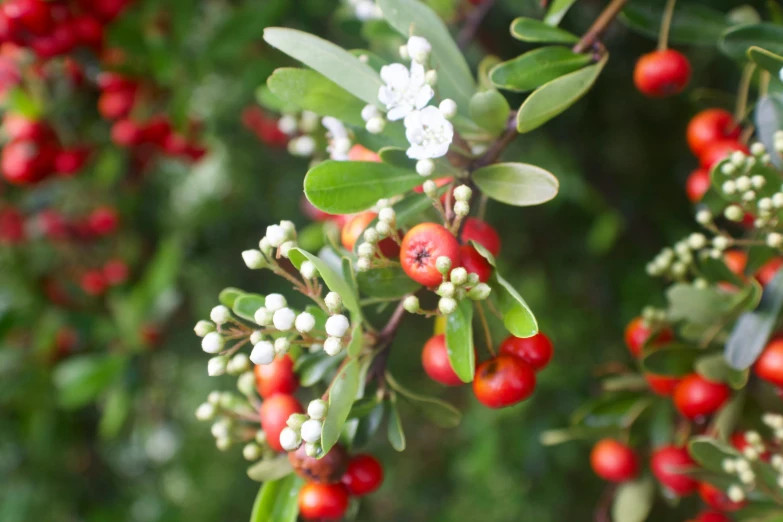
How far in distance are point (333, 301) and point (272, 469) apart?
1.00 feet

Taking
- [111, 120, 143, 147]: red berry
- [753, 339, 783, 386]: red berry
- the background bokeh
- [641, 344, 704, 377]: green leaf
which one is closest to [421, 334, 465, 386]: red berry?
[641, 344, 704, 377]: green leaf

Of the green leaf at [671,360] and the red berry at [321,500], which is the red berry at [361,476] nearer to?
the red berry at [321,500]

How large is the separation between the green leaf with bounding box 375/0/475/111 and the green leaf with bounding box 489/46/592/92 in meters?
0.07

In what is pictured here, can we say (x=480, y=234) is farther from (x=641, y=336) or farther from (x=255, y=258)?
(x=641, y=336)

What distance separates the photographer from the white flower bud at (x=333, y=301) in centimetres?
67

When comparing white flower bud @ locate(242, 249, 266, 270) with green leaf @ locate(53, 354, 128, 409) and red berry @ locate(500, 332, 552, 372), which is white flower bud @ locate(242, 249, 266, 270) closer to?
red berry @ locate(500, 332, 552, 372)

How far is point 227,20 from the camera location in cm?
160

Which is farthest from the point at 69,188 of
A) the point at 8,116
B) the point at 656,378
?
the point at 656,378

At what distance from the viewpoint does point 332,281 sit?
69cm

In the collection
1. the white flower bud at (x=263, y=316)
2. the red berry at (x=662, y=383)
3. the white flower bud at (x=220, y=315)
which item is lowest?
the red berry at (x=662, y=383)

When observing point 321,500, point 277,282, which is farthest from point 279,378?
point 277,282

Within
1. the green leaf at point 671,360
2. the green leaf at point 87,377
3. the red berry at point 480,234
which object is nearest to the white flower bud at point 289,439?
the red berry at point 480,234

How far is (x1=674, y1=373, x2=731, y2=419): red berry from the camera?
3.13 ft

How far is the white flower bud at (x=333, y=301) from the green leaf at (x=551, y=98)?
0.95ft
